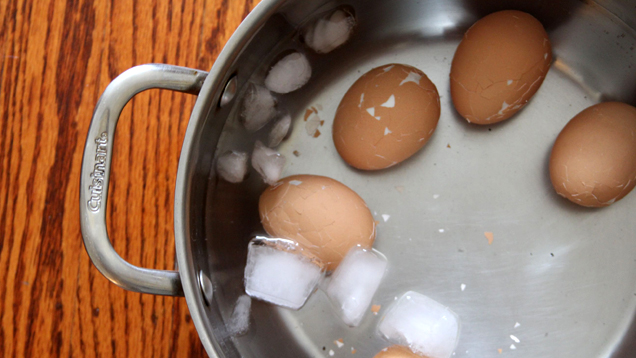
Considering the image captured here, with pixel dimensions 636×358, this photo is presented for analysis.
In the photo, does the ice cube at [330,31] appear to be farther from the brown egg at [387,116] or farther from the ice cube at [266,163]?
the ice cube at [266,163]

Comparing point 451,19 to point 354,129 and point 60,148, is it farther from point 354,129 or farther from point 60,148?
point 60,148

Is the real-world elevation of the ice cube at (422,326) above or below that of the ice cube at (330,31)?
below

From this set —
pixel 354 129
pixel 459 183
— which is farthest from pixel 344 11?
pixel 459 183

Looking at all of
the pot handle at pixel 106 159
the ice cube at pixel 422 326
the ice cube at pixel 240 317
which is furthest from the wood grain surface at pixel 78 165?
the ice cube at pixel 422 326

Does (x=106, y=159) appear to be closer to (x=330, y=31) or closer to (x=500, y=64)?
(x=330, y=31)

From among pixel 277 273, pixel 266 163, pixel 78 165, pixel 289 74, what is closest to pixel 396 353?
pixel 277 273
